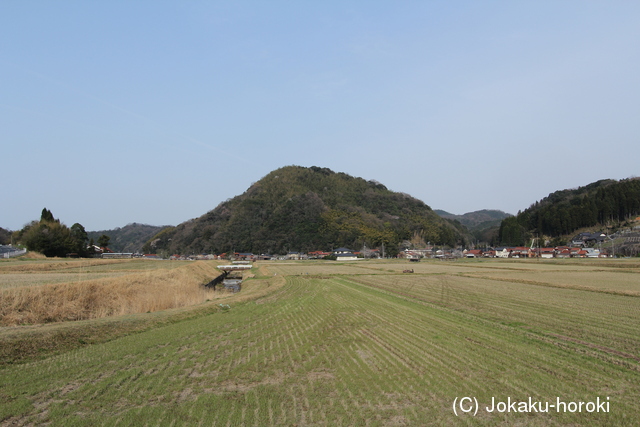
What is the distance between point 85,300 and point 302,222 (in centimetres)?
12963

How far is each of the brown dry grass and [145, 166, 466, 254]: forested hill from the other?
108121mm

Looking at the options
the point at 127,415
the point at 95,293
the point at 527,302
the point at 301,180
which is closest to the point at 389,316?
the point at 527,302

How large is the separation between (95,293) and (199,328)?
7149 mm

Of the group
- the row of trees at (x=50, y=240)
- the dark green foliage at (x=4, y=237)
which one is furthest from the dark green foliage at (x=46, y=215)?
the dark green foliage at (x=4, y=237)

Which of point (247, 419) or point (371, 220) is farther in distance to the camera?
point (371, 220)

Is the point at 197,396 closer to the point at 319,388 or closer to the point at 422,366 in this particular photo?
the point at 319,388

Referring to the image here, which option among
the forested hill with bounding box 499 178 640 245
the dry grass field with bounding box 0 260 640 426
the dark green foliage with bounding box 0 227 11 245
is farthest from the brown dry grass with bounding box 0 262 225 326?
the forested hill with bounding box 499 178 640 245

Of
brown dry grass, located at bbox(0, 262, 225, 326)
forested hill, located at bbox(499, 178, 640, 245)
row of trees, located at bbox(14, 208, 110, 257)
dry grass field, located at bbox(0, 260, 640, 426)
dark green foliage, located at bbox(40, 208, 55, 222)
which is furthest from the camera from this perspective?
forested hill, located at bbox(499, 178, 640, 245)

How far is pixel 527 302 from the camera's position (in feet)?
61.8

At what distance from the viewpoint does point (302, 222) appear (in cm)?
14600

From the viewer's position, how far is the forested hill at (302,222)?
460 feet

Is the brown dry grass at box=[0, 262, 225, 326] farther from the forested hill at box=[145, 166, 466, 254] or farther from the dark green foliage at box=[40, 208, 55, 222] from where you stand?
the forested hill at box=[145, 166, 466, 254]

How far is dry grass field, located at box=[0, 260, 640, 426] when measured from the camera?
5836 mm

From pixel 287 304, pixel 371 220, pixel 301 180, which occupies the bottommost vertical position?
pixel 287 304
